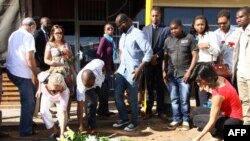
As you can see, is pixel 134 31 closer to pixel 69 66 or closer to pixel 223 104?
pixel 69 66

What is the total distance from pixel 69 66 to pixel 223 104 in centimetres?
283

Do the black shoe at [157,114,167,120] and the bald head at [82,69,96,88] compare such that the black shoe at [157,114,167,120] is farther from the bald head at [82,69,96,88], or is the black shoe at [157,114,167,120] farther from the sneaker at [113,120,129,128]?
the bald head at [82,69,96,88]

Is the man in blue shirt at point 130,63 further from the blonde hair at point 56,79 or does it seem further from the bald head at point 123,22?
the blonde hair at point 56,79

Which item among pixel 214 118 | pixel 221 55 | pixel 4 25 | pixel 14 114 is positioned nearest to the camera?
pixel 214 118

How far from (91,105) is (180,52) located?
5.51ft

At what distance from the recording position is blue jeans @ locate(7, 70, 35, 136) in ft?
21.2

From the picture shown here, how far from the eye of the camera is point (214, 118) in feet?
16.1

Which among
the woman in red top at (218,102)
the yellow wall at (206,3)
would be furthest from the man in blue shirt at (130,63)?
the yellow wall at (206,3)

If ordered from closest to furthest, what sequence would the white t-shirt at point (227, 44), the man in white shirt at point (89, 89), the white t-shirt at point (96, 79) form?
the man in white shirt at point (89, 89) → the white t-shirt at point (96, 79) → the white t-shirt at point (227, 44)

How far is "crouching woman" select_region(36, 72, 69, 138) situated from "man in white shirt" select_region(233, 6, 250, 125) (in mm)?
2684

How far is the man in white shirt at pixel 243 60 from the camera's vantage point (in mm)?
6418

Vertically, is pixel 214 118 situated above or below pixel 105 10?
below

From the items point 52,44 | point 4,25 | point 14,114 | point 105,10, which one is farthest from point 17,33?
point 105,10

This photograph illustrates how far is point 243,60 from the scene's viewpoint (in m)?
6.47
